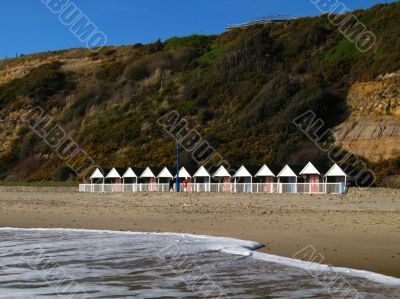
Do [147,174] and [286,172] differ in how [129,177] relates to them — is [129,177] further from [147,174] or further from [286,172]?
[286,172]

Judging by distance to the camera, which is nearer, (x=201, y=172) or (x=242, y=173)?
(x=242, y=173)

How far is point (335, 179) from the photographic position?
35812mm

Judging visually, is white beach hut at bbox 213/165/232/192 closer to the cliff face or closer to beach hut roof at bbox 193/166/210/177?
beach hut roof at bbox 193/166/210/177

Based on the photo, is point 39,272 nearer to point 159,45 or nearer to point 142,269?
point 142,269

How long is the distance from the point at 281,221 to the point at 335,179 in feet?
63.5

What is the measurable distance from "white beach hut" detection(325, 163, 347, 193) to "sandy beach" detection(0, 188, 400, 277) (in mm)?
2026

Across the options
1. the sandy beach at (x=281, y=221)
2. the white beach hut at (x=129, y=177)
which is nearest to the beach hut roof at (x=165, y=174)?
the white beach hut at (x=129, y=177)

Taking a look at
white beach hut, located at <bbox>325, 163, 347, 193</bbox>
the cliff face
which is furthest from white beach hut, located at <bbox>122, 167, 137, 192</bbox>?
white beach hut, located at <bbox>325, 163, 347, 193</bbox>

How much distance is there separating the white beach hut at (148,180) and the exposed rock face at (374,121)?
14333 mm

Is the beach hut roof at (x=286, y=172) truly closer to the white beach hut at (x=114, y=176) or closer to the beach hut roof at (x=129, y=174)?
the beach hut roof at (x=129, y=174)

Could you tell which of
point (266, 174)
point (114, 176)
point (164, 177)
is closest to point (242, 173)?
point (266, 174)

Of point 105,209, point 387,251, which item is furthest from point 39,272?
point 105,209

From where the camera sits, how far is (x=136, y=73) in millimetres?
73000

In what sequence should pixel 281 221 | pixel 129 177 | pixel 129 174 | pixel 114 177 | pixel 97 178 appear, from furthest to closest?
pixel 97 178, pixel 114 177, pixel 129 177, pixel 129 174, pixel 281 221
